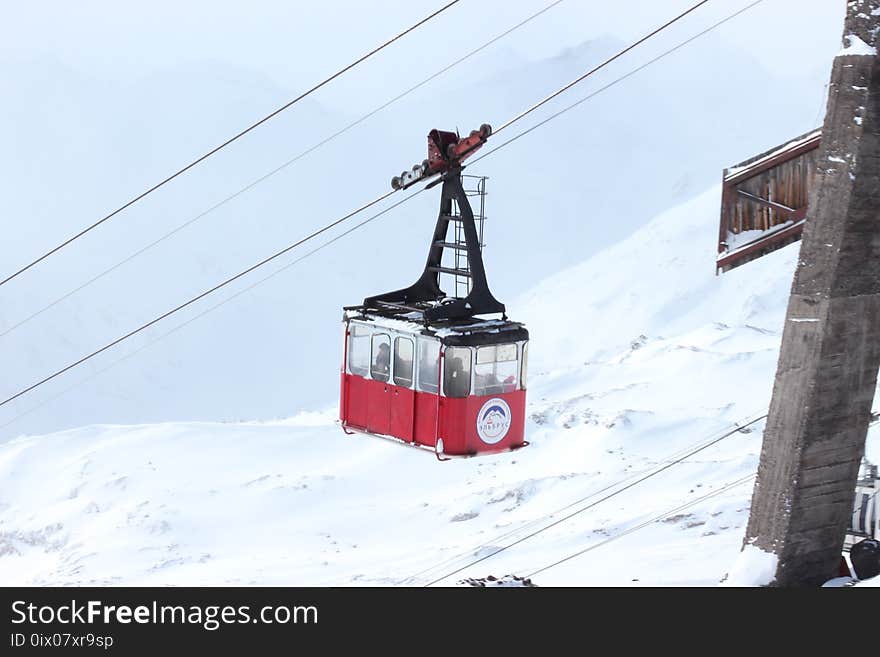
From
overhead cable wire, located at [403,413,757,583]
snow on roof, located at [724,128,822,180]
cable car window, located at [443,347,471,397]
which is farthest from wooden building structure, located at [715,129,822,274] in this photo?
overhead cable wire, located at [403,413,757,583]

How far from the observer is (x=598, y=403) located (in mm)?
29375

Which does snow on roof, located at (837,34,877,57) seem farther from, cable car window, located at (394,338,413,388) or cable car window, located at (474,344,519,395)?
cable car window, located at (394,338,413,388)

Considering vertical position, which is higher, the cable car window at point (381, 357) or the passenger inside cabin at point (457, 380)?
the cable car window at point (381, 357)

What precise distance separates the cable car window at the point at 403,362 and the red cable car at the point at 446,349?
1cm

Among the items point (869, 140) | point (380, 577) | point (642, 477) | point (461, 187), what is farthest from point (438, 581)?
point (869, 140)

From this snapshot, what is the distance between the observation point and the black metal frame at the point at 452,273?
12.0m

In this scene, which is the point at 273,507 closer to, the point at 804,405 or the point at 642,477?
the point at 642,477

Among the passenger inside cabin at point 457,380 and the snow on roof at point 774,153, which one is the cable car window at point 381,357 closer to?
the passenger inside cabin at point 457,380

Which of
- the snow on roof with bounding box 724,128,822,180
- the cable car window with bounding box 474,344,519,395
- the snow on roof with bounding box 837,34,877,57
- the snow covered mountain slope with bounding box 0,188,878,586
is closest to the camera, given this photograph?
the snow on roof with bounding box 837,34,877,57

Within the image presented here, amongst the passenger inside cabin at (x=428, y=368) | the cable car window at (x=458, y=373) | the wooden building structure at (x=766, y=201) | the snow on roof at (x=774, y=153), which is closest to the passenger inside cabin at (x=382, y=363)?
the passenger inside cabin at (x=428, y=368)

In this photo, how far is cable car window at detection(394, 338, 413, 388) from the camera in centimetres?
1275

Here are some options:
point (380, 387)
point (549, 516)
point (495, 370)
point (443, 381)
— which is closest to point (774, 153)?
point (495, 370)

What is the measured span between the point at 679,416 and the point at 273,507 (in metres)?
9.69

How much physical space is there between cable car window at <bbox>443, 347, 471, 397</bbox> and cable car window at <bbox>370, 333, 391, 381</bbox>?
3.08 feet
